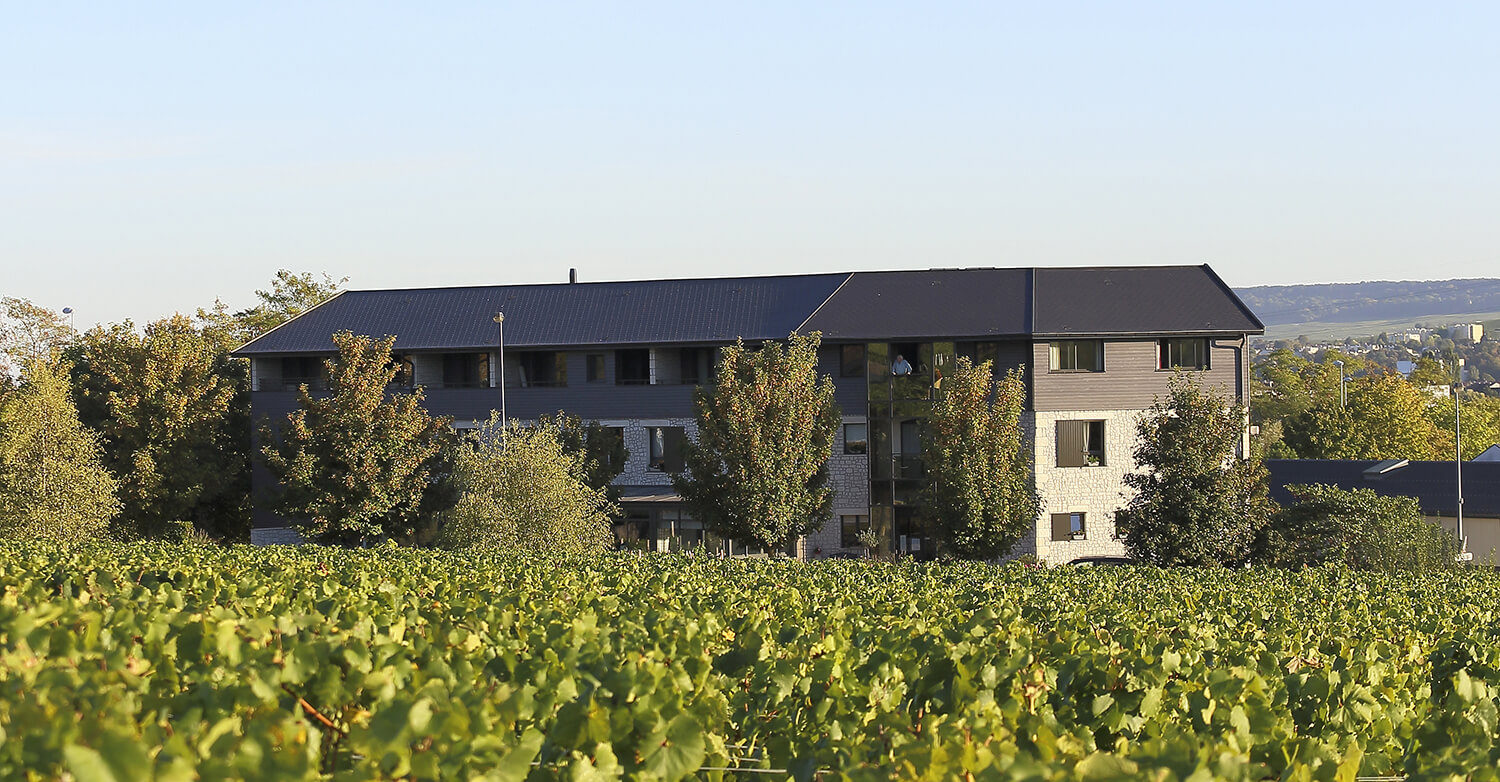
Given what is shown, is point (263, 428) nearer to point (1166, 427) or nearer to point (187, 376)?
point (187, 376)

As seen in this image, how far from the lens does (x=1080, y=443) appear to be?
45.4 meters

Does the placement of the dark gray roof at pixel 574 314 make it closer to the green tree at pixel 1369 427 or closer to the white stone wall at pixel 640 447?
the white stone wall at pixel 640 447

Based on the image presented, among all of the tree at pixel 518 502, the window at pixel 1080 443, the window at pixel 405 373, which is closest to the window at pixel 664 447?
the window at pixel 405 373

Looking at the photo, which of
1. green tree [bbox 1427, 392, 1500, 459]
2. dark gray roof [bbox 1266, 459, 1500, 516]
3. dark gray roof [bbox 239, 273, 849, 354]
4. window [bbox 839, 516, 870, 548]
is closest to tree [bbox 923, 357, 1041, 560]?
window [bbox 839, 516, 870, 548]

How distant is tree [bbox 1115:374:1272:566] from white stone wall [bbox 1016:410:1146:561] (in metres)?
8.73

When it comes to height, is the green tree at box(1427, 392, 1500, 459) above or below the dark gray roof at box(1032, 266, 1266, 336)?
below

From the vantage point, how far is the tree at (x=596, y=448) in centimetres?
4297

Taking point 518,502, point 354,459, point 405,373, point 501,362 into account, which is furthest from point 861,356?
point 405,373

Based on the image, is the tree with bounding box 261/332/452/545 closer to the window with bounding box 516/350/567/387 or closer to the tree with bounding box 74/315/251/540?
the window with bounding box 516/350/567/387

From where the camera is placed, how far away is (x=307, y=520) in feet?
143

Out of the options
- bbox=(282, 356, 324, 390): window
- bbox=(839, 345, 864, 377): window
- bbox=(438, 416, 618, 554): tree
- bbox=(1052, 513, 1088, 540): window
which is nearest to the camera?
bbox=(438, 416, 618, 554): tree

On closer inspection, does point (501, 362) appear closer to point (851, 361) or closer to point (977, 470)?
point (851, 361)

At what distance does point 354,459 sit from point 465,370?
355 inches

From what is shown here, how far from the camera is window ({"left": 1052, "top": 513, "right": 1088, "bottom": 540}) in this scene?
4516cm
